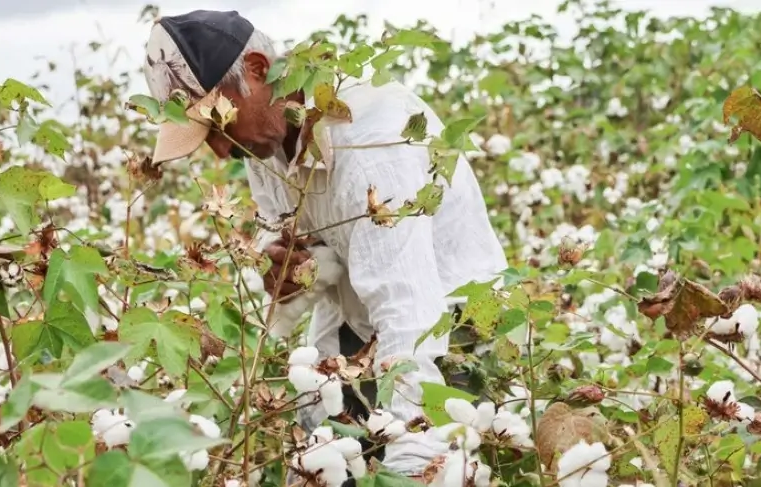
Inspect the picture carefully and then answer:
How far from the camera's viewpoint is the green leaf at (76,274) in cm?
131

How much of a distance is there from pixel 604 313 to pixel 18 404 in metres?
1.75

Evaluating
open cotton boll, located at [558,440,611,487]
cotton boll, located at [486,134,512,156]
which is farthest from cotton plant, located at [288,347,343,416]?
cotton boll, located at [486,134,512,156]

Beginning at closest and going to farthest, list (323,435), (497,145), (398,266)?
(323,435)
(398,266)
(497,145)

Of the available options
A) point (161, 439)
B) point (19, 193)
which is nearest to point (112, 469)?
point (161, 439)

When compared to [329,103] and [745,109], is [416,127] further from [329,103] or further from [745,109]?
[745,109]

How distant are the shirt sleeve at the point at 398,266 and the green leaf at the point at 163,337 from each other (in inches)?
11.6

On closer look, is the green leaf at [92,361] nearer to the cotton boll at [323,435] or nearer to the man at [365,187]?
the cotton boll at [323,435]

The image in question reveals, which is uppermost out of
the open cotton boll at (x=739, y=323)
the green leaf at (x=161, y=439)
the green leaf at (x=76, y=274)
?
the green leaf at (x=161, y=439)

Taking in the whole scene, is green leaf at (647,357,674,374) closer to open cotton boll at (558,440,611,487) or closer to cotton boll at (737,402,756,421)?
A: cotton boll at (737,402,756,421)

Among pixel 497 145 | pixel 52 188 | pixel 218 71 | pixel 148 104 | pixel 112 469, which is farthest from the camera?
pixel 497 145

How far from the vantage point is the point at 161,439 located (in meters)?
0.82

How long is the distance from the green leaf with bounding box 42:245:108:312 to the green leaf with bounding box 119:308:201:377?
87mm

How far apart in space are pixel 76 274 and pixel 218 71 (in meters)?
0.45

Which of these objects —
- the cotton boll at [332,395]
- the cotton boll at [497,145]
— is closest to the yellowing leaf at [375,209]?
the cotton boll at [332,395]
